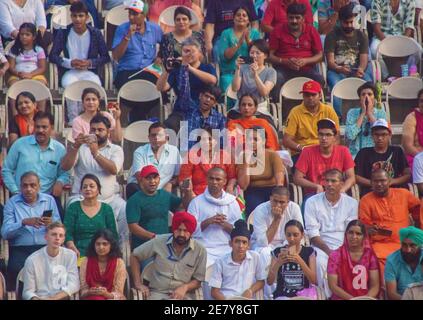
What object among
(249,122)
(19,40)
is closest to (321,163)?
(249,122)

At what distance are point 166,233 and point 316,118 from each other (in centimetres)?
197

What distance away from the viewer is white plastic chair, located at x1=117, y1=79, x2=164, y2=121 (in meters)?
19.8

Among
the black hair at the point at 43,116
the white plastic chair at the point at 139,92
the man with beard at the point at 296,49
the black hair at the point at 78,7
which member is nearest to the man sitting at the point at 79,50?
the black hair at the point at 78,7

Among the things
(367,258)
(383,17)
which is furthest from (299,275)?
(383,17)

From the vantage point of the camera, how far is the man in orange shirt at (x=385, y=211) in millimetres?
18625

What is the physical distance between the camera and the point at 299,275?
59.7 ft

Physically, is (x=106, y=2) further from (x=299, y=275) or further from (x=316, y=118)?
(x=299, y=275)

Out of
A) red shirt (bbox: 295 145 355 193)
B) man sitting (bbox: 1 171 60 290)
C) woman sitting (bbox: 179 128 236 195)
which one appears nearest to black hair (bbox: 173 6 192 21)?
woman sitting (bbox: 179 128 236 195)

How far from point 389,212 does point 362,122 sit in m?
1.13

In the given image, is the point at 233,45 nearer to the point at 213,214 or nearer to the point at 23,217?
the point at 213,214

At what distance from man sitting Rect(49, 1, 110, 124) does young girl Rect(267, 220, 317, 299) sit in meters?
3.00

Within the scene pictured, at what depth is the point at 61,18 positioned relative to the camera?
818 inches

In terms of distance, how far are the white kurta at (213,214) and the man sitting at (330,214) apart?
2.20ft

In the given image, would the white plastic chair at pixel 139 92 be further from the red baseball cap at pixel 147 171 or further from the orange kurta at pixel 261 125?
the red baseball cap at pixel 147 171
